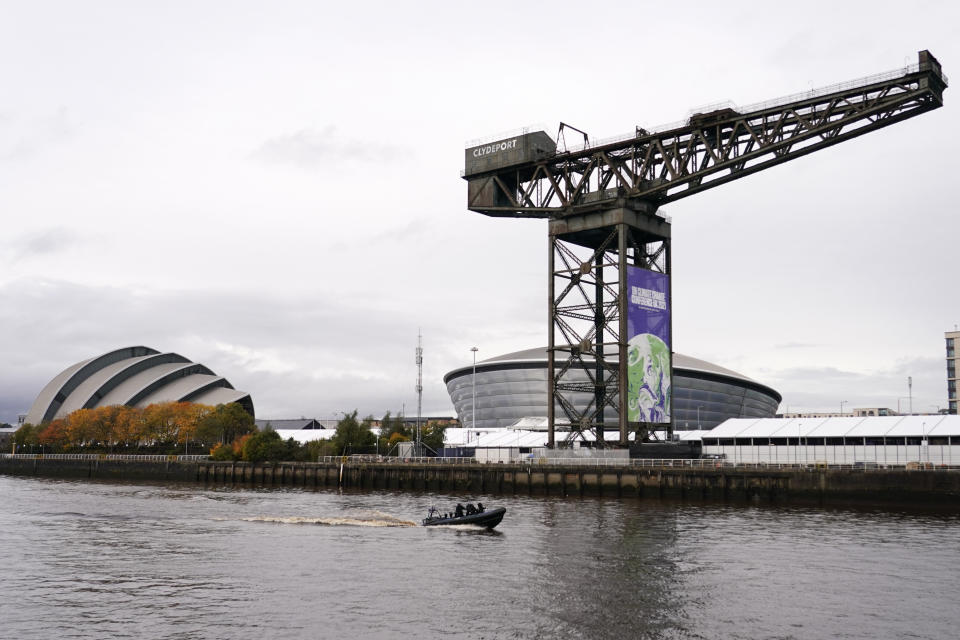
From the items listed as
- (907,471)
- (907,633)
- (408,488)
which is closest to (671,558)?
(907,633)

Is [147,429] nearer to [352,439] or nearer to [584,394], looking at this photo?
[352,439]

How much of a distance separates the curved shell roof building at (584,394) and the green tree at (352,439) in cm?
4909

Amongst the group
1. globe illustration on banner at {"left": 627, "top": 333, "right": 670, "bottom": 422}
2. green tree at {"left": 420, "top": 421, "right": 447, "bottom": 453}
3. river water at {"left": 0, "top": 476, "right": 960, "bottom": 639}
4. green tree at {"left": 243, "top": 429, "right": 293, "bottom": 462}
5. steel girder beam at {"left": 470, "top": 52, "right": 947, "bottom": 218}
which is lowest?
river water at {"left": 0, "top": 476, "right": 960, "bottom": 639}

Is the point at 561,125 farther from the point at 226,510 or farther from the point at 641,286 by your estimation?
the point at 226,510

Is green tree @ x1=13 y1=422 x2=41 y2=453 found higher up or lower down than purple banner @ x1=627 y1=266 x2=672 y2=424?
lower down

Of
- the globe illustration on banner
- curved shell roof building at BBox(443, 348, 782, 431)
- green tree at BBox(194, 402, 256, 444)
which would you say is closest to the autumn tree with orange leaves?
green tree at BBox(194, 402, 256, 444)

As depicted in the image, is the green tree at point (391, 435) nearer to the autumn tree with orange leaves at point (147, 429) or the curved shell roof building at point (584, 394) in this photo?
the autumn tree with orange leaves at point (147, 429)

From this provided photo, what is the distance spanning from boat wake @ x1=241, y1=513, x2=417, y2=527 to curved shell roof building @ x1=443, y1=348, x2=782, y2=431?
363ft

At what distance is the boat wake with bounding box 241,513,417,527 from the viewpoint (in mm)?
61906

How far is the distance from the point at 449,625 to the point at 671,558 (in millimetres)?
17347

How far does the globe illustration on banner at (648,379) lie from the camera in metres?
90.2

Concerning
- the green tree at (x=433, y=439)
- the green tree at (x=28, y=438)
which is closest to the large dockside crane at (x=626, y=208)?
the green tree at (x=433, y=439)

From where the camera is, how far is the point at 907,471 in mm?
69938

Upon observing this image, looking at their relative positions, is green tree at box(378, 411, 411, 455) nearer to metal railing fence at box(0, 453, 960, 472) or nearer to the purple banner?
metal railing fence at box(0, 453, 960, 472)
